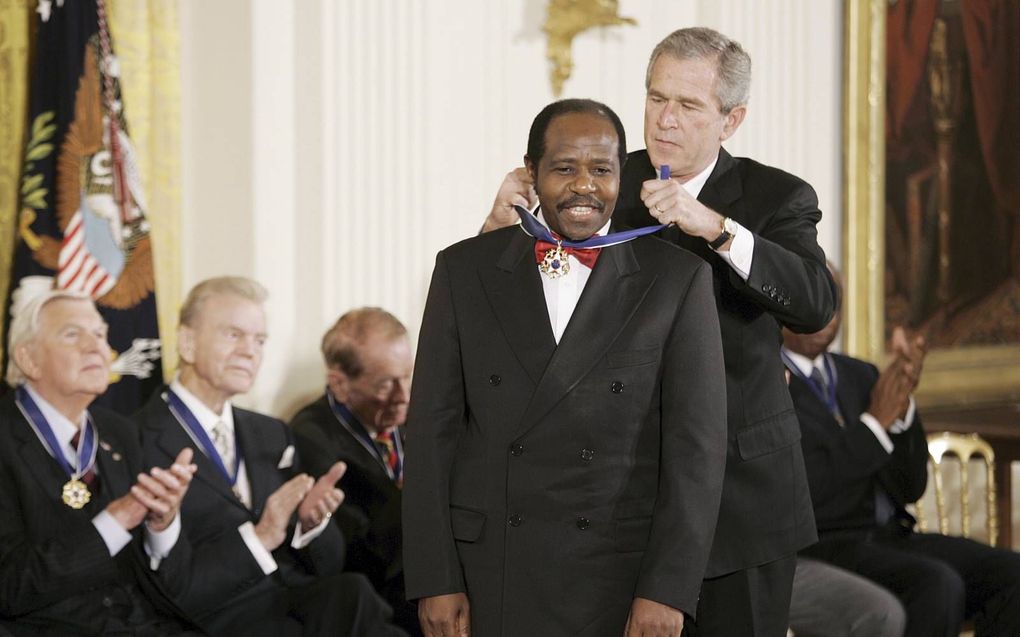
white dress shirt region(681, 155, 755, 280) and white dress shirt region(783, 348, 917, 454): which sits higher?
white dress shirt region(681, 155, 755, 280)

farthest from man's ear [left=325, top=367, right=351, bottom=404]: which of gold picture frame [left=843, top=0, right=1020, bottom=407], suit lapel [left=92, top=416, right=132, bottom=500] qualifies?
gold picture frame [left=843, top=0, right=1020, bottom=407]

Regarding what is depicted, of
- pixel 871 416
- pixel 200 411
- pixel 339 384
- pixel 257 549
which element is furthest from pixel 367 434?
pixel 871 416

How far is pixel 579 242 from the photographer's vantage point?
8.55 feet

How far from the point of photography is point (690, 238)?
2.97 m

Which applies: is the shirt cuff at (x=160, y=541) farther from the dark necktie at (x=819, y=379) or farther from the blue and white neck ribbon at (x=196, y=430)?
the dark necktie at (x=819, y=379)

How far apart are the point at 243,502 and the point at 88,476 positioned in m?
0.55

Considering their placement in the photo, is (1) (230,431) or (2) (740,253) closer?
(2) (740,253)

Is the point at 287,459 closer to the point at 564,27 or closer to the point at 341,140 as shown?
the point at 341,140

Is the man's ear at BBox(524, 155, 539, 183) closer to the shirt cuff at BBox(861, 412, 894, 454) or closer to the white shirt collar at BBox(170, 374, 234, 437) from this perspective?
the white shirt collar at BBox(170, 374, 234, 437)

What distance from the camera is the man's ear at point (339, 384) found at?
16.4 feet

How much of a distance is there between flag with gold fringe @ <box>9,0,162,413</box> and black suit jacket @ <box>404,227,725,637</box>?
109 inches

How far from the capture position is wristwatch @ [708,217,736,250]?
8.81ft

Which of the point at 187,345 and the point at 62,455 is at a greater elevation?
the point at 187,345

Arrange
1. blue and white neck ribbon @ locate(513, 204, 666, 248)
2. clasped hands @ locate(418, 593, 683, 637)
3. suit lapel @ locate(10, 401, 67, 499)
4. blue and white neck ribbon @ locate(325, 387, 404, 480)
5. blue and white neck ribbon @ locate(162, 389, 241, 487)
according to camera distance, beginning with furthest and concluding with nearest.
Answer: blue and white neck ribbon @ locate(325, 387, 404, 480) → blue and white neck ribbon @ locate(162, 389, 241, 487) → suit lapel @ locate(10, 401, 67, 499) → blue and white neck ribbon @ locate(513, 204, 666, 248) → clasped hands @ locate(418, 593, 683, 637)
